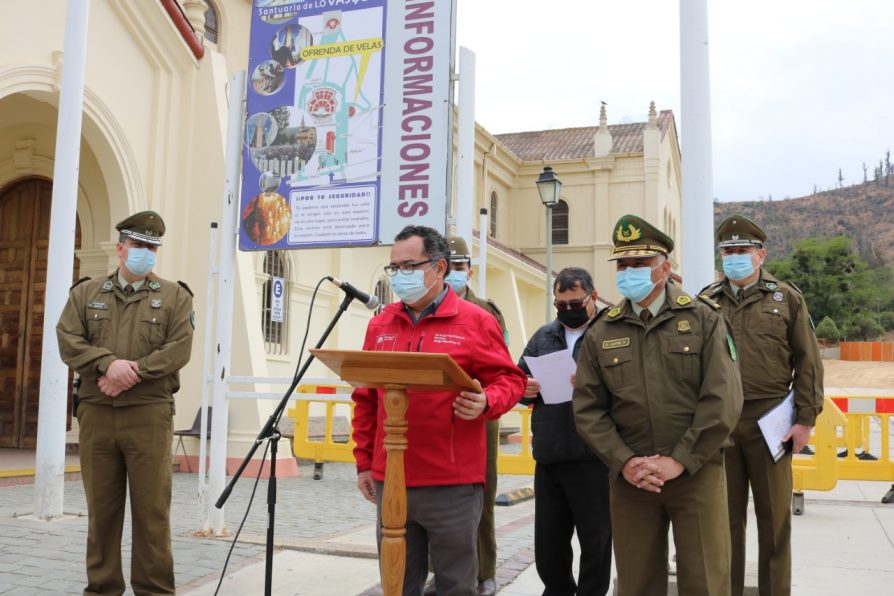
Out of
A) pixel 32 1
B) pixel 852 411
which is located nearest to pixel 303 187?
pixel 32 1

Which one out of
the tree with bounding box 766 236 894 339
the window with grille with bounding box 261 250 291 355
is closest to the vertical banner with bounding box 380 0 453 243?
the window with grille with bounding box 261 250 291 355

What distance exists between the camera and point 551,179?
51.3 feet

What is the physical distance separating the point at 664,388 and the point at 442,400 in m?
0.99

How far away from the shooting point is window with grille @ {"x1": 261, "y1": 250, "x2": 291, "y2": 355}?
595 inches

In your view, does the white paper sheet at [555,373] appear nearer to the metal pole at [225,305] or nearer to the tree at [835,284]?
the metal pole at [225,305]

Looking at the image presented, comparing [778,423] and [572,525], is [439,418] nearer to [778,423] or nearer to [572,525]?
[572,525]

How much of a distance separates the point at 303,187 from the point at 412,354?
14.3 feet

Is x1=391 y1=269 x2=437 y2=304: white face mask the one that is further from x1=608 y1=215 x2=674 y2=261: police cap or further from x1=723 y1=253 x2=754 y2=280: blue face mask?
x1=723 y1=253 x2=754 y2=280: blue face mask

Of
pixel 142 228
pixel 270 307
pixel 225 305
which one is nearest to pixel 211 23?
pixel 270 307

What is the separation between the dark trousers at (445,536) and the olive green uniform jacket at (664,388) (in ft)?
2.25

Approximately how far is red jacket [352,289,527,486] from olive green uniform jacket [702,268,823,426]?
1666mm

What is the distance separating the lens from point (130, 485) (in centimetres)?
491

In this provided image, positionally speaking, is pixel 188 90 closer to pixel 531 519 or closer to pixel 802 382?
pixel 531 519

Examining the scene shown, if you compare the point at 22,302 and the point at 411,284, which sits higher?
the point at 22,302
